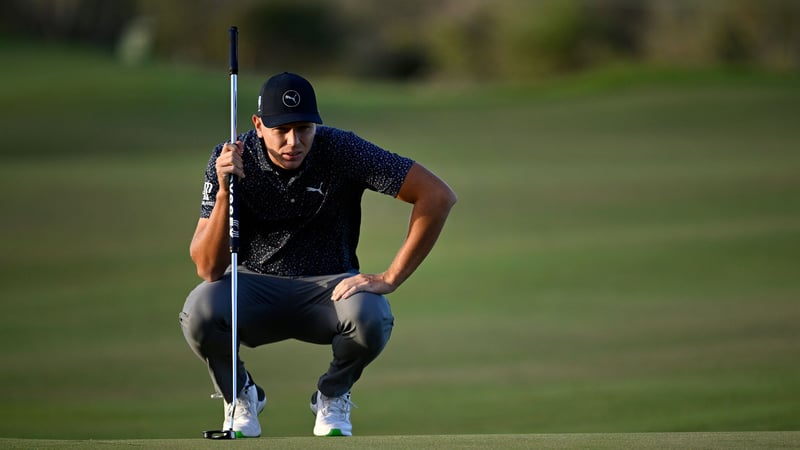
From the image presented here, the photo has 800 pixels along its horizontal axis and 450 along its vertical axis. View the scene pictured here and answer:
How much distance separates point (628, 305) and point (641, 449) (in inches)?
291

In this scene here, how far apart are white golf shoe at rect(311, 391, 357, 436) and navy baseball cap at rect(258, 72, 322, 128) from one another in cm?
115

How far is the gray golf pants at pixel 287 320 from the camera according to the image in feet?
18.0

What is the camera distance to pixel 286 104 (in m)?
5.39

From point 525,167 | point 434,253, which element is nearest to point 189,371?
point 434,253

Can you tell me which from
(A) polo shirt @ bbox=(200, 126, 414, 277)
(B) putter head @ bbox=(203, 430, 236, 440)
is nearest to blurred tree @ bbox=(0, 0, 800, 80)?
(A) polo shirt @ bbox=(200, 126, 414, 277)

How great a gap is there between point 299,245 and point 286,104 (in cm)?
68

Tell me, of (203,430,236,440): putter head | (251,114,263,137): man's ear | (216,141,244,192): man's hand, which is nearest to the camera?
(203,430,236,440): putter head

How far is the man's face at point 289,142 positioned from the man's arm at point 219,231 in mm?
139

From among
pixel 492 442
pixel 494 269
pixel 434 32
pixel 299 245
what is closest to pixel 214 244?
pixel 299 245

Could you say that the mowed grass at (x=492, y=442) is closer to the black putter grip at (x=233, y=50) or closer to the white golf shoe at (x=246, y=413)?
the white golf shoe at (x=246, y=413)

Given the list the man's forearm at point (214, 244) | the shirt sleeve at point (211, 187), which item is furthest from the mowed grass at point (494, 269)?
the shirt sleeve at point (211, 187)

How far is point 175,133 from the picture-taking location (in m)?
27.3

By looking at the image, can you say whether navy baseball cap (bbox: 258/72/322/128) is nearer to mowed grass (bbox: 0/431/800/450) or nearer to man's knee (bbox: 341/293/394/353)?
man's knee (bbox: 341/293/394/353)

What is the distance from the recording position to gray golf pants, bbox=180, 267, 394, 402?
548cm
